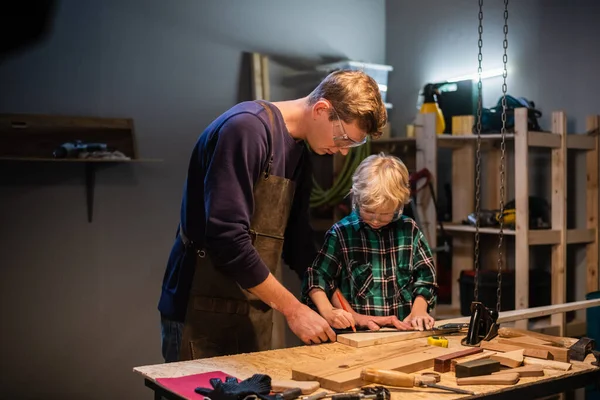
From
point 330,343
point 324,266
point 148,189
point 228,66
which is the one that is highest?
point 228,66

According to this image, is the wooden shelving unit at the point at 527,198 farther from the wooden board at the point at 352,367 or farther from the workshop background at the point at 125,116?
the wooden board at the point at 352,367

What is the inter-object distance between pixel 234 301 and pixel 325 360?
460 mm

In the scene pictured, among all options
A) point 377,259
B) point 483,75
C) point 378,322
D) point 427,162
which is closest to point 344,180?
point 427,162

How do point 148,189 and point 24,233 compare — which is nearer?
point 24,233

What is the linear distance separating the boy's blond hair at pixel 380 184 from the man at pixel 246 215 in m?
0.28

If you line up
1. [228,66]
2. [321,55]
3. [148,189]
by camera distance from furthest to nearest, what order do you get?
1. [321,55]
2. [228,66]
3. [148,189]

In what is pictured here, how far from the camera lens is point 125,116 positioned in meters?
4.52

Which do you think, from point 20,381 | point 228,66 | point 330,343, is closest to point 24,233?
point 20,381

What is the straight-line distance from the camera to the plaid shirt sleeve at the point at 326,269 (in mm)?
2834

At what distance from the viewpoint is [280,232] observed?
2.61 meters

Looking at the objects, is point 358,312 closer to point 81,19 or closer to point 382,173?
point 382,173

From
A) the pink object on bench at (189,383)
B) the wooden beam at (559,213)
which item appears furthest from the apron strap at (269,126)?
the wooden beam at (559,213)

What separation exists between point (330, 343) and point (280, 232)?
442 millimetres

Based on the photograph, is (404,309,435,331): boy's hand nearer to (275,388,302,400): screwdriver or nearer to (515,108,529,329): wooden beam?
(275,388,302,400): screwdriver
